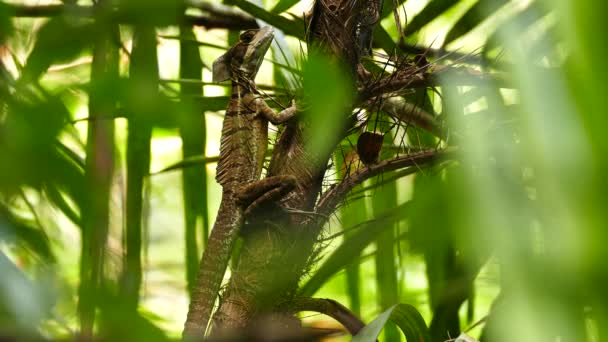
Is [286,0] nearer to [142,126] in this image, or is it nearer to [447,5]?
[447,5]

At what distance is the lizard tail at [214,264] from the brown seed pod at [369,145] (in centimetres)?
31

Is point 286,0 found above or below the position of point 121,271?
above

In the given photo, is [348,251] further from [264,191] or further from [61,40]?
[61,40]

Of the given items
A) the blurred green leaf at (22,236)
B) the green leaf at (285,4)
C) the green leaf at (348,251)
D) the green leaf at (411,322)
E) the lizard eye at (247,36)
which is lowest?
the green leaf at (411,322)

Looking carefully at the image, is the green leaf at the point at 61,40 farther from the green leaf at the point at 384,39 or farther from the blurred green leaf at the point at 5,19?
the green leaf at the point at 384,39

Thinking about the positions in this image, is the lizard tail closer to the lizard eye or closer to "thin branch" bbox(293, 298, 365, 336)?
"thin branch" bbox(293, 298, 365, 336)

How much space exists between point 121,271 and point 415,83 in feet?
2.22

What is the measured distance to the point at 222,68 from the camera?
1.35m

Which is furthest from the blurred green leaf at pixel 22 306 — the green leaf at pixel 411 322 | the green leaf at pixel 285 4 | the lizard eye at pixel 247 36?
the lizard eye at pixel 247 36

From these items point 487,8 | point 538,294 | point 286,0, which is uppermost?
point 286,0

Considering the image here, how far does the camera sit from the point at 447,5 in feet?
4.64

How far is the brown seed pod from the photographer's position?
93cm

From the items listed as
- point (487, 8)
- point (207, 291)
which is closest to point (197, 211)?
point (207, 291)

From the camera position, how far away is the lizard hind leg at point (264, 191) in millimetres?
926
